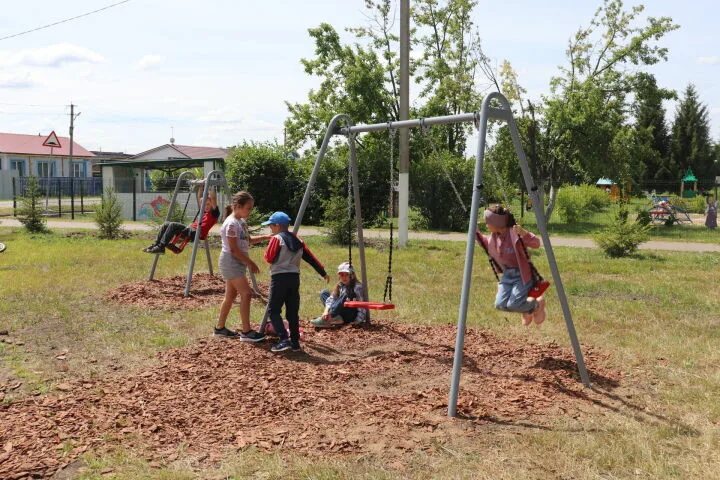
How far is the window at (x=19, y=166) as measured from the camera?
61.9 metres

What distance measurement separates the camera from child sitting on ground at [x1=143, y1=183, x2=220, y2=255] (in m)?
9.61

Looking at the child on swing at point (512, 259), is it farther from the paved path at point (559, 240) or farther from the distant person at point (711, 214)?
the distant person at point (711, 214)

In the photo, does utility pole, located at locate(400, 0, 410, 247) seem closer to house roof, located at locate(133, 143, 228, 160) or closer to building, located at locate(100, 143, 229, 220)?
building, located at locate(100, 143, 229, 220)

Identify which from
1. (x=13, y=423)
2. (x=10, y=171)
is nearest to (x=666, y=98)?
(x=13, y=423)

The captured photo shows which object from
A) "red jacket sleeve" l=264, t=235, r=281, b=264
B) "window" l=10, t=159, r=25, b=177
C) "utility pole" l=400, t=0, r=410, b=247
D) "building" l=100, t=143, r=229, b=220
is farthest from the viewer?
"window" l=10, t=159, r=25, b=177

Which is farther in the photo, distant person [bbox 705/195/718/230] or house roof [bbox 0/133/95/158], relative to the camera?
house roof [bbox 0/133/95/158]

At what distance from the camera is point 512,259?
217 inches

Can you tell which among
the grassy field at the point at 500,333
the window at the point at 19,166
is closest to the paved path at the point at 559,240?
the grassy field at the point at 500,333

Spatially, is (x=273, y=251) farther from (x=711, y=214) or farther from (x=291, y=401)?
(x=711, y=214)

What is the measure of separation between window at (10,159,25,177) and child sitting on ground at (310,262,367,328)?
6187 cm

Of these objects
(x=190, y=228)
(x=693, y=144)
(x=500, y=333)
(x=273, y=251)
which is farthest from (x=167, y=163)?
(x=693, y=144)

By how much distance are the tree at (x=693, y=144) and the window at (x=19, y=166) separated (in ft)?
180

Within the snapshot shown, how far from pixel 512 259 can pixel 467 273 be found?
0.81 meters

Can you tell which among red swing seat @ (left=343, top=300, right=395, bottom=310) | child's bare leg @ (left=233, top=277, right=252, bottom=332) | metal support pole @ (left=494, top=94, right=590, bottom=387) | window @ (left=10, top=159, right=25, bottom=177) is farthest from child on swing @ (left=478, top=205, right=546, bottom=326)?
window @ (left=10, top=159, right=25, bottom=177)
